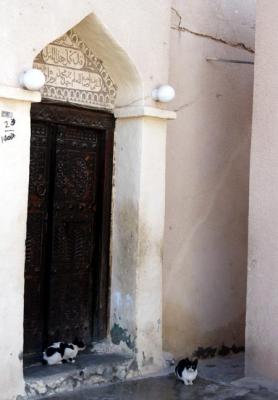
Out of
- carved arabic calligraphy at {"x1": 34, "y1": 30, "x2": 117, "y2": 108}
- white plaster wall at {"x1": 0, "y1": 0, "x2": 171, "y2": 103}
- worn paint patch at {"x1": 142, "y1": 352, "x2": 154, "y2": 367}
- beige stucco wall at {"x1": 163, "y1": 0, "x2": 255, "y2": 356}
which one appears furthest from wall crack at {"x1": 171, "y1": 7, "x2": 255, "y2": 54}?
worn paint patch at {"x1": 142, "y1": 352, "x2": 154, "y2": 367}

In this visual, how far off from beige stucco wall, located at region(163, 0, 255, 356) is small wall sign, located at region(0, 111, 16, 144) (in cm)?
183

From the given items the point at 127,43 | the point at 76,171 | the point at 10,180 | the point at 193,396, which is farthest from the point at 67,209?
the point at 193,396

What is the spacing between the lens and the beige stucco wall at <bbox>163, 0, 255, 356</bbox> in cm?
632

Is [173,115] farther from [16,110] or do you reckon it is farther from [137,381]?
[137,381]

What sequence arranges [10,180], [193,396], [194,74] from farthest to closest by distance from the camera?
[194,74] < [193,396] < [10,180]

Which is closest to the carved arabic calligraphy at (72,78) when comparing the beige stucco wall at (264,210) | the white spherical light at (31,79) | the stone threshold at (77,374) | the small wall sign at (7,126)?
the white spherical light at (31,79)

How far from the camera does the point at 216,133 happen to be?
6660 mm

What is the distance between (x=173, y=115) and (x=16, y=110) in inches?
59.0

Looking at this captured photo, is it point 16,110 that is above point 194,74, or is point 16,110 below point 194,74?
below

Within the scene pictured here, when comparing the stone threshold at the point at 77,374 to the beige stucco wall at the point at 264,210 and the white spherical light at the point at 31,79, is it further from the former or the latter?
the white spherical light at the point at 31,79

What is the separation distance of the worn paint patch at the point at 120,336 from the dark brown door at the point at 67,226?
0.34 feet

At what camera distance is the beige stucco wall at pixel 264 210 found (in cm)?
563

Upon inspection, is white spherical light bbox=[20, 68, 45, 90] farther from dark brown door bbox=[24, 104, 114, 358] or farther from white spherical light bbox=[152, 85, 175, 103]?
white spherical light bbox=[152, 85, 175, 103]

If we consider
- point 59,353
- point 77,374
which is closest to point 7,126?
point 59,353
